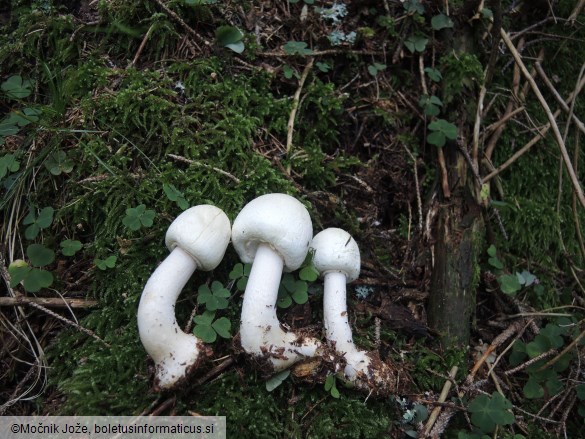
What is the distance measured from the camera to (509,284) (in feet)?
8.83

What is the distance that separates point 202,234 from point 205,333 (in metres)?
0.51

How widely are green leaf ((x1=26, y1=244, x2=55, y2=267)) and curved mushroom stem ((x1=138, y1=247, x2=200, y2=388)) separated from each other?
630 millimetres

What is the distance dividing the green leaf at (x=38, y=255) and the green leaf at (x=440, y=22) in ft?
9.71

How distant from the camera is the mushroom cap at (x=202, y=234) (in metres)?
2.15

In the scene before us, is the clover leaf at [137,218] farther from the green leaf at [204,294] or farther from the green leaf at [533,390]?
the green leaf at [533,390]

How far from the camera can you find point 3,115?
273 centimetres

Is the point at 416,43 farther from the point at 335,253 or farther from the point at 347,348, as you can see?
the point at 347,348

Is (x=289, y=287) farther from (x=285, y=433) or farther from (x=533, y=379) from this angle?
(x=533, y=379)

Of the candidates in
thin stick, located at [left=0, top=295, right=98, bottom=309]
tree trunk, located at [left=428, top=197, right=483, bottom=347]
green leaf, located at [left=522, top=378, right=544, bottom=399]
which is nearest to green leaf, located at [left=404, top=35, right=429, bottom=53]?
tree trunk, located at [left=428, top=197, right=483, bottom=347]

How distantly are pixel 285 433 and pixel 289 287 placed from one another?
2.38 feet

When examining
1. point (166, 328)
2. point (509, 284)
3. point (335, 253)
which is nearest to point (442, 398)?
point (509, 284)

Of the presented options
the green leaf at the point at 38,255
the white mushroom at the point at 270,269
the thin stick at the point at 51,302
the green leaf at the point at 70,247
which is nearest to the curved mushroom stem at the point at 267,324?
the white mushroom at the point at 270,269

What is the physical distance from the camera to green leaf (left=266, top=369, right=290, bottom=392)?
212 cm

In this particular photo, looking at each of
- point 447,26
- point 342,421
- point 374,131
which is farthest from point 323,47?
point 342,421
